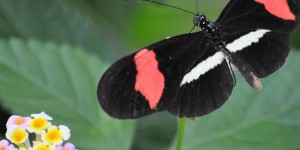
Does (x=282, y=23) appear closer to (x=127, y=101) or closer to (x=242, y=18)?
(x=242, y=18)

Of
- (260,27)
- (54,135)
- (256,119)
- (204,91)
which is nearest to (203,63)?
(204,91)

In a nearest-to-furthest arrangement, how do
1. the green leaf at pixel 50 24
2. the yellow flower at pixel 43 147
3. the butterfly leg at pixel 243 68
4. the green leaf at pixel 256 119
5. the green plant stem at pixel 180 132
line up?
the yellow flower at pixel 43 147
the green plant stem at pixel 180 132
the butterfly leg at pixel 243 68
the green leaf at pixel 256 119
the green leaf at pixel 50 24

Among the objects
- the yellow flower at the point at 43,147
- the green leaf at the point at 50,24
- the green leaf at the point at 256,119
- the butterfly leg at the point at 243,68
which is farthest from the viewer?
the green leaf at the point at 50,24

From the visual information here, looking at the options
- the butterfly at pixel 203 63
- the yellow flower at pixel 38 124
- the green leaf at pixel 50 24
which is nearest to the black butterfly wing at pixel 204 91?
the butterfly at pixel 203 63

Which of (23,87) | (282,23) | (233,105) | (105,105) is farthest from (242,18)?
(23,87)

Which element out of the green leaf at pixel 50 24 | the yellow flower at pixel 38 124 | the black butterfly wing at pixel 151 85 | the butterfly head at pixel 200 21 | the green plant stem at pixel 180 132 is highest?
the green leaf at pixel 50 24

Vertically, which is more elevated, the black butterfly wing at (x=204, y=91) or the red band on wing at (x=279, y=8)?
the red band on wing at (x=279, y=8)

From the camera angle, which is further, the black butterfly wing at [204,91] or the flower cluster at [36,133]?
the black butterfly wing at [204,91]

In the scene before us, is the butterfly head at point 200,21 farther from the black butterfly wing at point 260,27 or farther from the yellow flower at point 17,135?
the yellow flower at point 17,135
